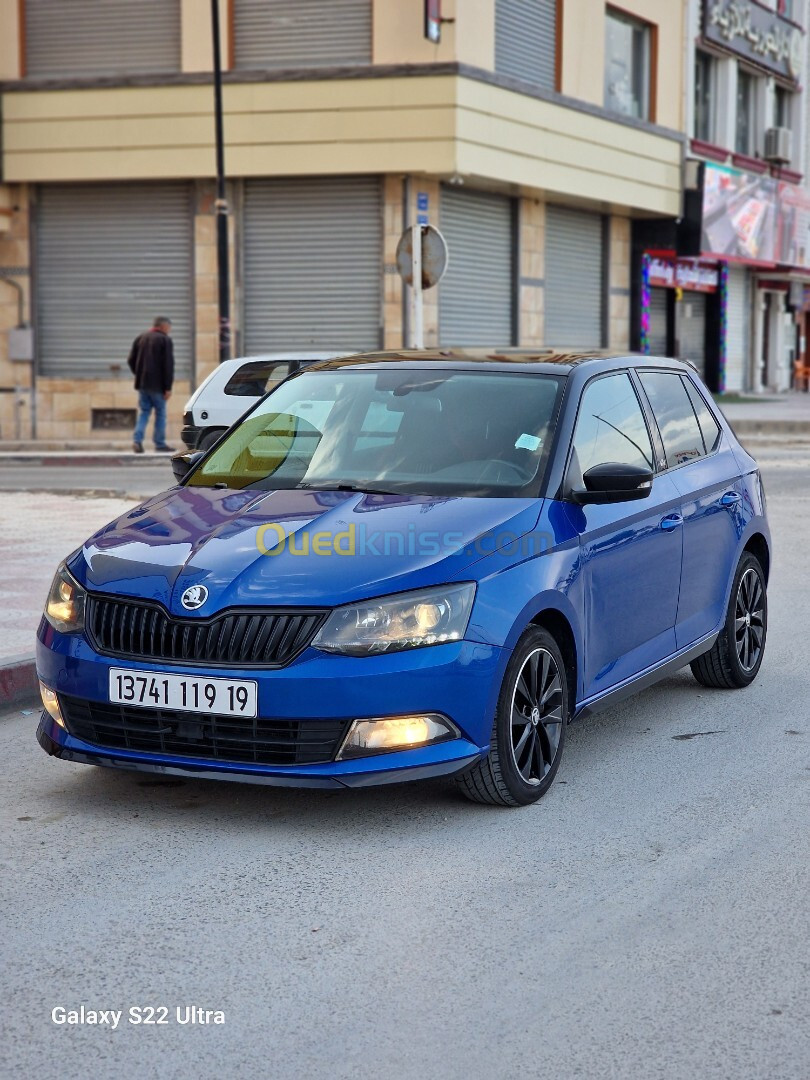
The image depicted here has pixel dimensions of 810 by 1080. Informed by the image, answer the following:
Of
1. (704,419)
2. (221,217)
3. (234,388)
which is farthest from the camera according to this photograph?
(221,217)

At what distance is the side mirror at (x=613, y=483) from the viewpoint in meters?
5.36

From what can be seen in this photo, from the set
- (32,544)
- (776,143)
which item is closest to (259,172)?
(32,544)

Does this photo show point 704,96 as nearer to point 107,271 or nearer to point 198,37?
point 198,37

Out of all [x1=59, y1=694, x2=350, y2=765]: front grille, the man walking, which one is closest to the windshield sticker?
[x1=59, y1=694, x2=350, y2=765]: front grille

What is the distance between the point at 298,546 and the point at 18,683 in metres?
2.44

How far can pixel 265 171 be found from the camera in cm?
2480

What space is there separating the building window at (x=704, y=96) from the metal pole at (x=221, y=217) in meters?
14.1

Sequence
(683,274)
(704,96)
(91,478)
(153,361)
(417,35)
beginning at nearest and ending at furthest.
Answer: (91,478) < (153,361) < (417,35) < (683,274) < (704,96)

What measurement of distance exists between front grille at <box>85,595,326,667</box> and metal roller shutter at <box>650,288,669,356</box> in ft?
96.1

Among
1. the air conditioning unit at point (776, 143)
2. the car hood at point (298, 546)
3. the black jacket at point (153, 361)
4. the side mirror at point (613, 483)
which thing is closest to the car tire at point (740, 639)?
the side mirror at point (613, 483)

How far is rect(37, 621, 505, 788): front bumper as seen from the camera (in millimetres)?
4559

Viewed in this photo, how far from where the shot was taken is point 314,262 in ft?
83.1

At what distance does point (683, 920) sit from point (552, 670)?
130 centimetres

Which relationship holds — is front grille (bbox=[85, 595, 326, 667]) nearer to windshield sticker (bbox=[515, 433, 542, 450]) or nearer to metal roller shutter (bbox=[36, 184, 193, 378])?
windshield sticker (bbox=[515, 433, 542, 450])
